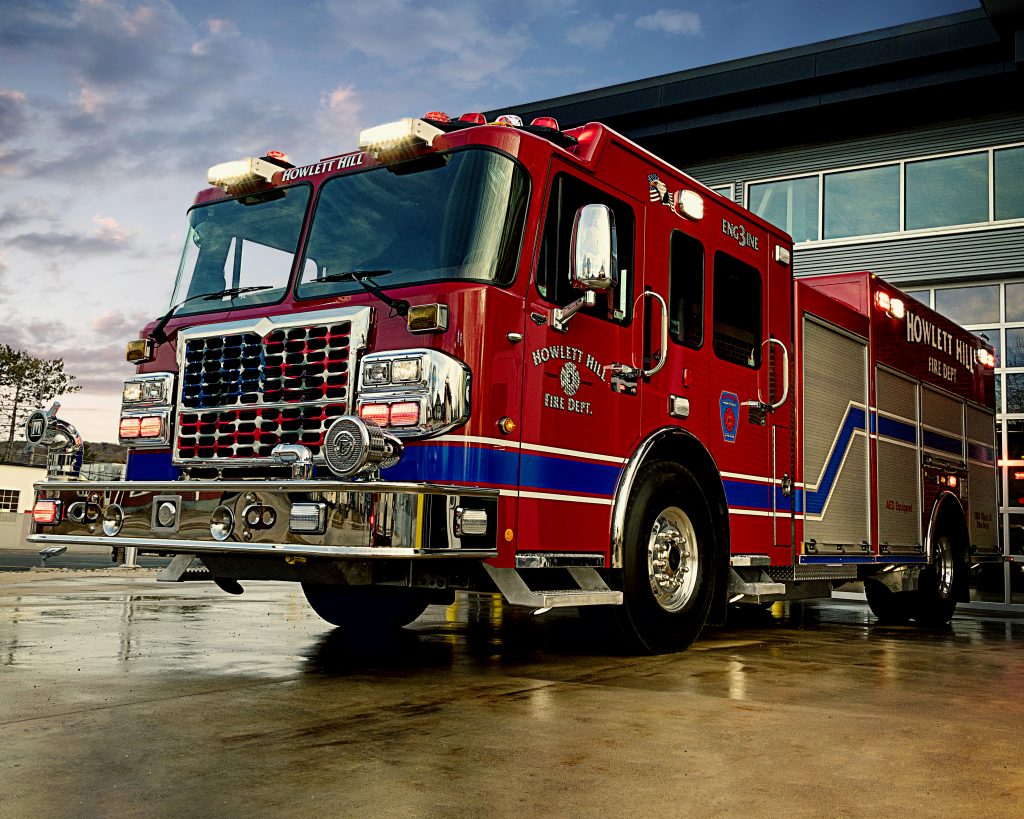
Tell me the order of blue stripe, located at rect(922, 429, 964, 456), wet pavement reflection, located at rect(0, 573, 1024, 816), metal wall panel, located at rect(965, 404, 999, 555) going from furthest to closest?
metal wall panel, located at rect(965, 404, 999, 555) < blue stripe, located at rect(922, 429, 964, 456) < wet pavement reflection, located at rect(0, 573, 1024, 816)

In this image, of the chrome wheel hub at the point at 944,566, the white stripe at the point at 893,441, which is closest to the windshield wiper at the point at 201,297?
the white stripe at the point at 893,441

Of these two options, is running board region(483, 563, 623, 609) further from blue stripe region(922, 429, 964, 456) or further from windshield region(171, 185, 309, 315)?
blue stripe region(922, 429, 964, 456)

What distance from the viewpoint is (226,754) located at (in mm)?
3693

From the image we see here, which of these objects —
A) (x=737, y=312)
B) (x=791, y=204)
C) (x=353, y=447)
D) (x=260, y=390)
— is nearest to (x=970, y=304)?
(x=791, y=204)

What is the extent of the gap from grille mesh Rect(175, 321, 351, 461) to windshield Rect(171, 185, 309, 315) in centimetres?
39

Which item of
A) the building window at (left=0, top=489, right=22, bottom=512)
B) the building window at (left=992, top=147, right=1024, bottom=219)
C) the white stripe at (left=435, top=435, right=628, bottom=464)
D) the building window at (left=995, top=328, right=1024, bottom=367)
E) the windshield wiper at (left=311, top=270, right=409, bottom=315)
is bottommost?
the white stripe at (left=435, top=435, right=628, bottom=464)

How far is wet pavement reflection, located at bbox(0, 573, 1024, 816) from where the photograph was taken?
10.7ft

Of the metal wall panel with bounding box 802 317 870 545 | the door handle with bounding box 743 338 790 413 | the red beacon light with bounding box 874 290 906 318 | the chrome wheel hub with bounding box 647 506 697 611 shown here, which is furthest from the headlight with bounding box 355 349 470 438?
the red beacon light with bounding box 874 290 906 318

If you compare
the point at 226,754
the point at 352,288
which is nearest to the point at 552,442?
the point at 352,288

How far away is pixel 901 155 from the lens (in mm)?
15562

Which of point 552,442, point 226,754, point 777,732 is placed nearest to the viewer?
point 226,754

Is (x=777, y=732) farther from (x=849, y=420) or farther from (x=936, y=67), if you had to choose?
(x=936, y=67)

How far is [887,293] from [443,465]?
5690 millimetres

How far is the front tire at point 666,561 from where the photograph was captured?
6.04 metres
